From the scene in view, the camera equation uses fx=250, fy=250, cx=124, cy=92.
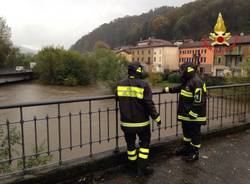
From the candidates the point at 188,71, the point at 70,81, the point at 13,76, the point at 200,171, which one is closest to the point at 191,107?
the point at 188,71

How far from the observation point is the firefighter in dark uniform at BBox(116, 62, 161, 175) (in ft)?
11.0

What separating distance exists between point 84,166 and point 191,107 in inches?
71.7

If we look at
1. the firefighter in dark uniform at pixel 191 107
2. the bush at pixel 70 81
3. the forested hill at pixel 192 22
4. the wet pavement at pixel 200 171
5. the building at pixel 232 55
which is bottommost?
the bush at pixel 70 81

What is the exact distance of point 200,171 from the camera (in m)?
3.63

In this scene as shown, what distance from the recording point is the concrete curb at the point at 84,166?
304 cm

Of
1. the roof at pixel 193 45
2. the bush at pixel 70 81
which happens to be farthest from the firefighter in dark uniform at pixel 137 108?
the roof at pixel 193 45

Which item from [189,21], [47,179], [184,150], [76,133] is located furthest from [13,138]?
[189,21]

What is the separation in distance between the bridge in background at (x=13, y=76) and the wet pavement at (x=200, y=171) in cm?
3700

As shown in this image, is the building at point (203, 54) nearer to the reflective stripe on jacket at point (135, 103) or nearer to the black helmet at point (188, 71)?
the black helmet at point (188, 71)

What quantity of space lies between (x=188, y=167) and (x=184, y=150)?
1.49ft

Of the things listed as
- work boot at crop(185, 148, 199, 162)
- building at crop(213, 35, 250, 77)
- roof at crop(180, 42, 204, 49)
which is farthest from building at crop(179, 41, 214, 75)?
work boot at crop(185, 148, 199, 162)

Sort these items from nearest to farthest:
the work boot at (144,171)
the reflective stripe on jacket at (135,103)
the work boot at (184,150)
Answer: the reflective stripe on jacket at (135,103), the work boot at (144,171), the work boot at (184,150)

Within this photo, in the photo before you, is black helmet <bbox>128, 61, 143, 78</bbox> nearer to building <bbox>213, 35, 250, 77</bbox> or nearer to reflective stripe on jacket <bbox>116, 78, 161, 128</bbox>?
reflective stripe on jacket <bbox>116, 78, 161, 128</bbox>

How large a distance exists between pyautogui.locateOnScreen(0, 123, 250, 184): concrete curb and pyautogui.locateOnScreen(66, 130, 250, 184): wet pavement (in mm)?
99
